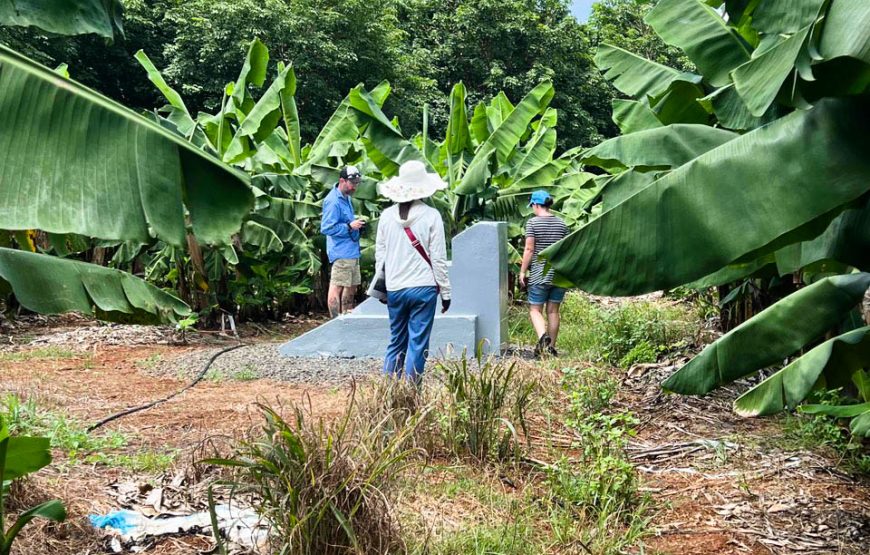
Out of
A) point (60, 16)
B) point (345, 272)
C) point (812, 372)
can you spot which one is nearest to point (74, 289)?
point (60, 16)

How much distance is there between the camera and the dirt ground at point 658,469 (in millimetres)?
4293

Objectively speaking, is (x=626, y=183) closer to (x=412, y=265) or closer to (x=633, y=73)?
(x=633, y=73)

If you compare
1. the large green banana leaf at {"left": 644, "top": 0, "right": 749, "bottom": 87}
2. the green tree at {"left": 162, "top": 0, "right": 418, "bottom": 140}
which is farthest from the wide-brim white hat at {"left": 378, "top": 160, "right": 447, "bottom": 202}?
the green tree at {"left": 162, "top": 0, "right": 418, "bottom": 140}

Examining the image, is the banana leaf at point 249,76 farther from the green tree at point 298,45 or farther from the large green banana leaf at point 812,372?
the green tree at point 298,45

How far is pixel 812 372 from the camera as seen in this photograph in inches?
165

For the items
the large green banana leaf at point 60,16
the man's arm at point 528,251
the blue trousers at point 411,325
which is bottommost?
the blue trousers at point 411,325

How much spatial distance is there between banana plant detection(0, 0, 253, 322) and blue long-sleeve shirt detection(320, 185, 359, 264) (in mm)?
7577

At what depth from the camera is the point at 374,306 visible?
991cm

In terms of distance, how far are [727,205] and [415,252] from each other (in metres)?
3.58

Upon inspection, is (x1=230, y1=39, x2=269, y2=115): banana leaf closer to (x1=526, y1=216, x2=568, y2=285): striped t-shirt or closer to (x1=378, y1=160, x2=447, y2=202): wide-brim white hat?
(x1=526, y1=216, x2=568, y2=285): striped t-shirt

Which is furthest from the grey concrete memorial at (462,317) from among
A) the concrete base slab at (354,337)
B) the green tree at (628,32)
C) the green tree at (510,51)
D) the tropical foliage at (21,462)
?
the green tree at (628,32)

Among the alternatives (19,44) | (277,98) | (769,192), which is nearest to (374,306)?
(277,98)

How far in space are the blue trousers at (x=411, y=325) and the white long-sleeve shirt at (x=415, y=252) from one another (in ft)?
0.25

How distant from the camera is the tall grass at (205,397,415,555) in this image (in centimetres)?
342
